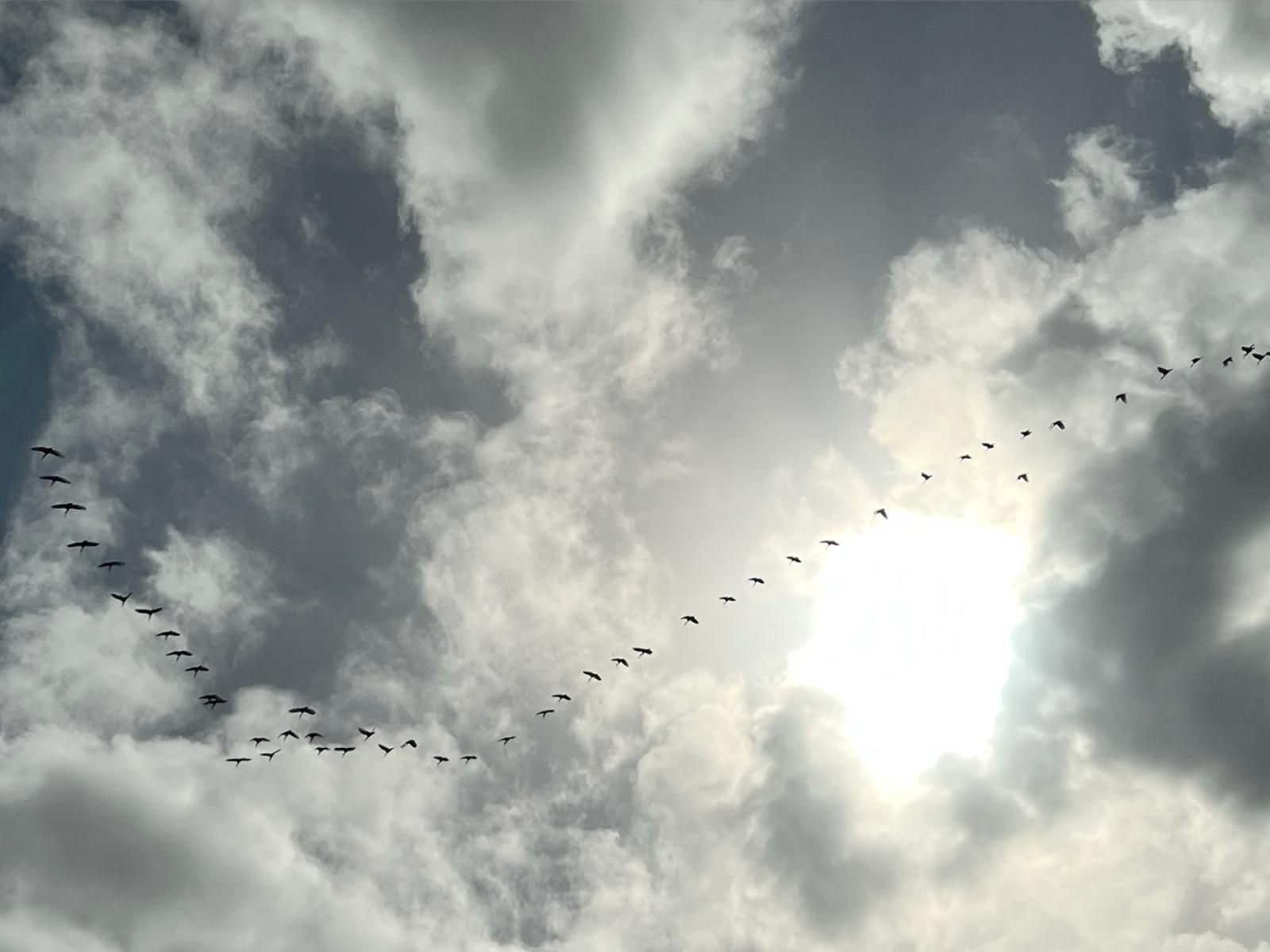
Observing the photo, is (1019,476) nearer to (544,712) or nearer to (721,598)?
(721,598)

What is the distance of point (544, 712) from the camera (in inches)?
4938

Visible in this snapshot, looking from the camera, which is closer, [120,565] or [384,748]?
[120,565]

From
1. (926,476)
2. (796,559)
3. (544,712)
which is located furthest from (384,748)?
(926,476)

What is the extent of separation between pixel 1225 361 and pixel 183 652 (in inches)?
6084

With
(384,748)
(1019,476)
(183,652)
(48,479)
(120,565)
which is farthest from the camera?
(1019,476)

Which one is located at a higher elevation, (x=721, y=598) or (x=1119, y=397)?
(x=1119, y=397)

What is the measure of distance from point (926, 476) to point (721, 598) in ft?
126

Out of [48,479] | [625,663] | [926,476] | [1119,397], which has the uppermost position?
[1119,397]

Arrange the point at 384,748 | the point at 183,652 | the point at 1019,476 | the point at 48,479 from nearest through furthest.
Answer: the point at 48,479 → the point at 183,652 → the point at 384,748 → the point at 1019,476

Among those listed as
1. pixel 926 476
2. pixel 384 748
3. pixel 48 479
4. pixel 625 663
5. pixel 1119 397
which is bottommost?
pixel 384 748

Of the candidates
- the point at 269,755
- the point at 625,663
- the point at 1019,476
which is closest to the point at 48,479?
the point at 269,755

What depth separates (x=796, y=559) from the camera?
4774 inches

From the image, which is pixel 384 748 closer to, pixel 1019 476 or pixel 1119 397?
pixel 1019 476

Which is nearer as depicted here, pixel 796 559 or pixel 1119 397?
pixel 796 559
